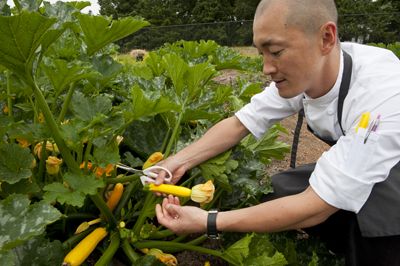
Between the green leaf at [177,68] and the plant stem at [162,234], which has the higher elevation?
the green leaf at [177,68]

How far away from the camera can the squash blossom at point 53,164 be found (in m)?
1.51

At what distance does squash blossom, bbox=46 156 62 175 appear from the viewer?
1514mm

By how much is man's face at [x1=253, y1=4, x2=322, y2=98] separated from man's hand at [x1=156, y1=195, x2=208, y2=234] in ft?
1.69

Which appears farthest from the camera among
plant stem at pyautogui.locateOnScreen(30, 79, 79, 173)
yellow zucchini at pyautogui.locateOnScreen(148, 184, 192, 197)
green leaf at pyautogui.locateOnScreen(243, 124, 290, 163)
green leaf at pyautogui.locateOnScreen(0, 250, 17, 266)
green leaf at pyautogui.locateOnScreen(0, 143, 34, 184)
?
green leaf at pyautogui.locateOnScreen(243, 124, 290, 163)

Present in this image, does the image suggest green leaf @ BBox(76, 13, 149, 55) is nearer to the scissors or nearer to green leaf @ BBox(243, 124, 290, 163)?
the scissors

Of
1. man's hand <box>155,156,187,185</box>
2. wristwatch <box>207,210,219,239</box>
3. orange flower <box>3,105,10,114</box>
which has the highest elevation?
orange flower <box>3,105,10,114</box>

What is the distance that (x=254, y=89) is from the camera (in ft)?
7.40

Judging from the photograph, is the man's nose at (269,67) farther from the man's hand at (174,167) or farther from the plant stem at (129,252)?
the plant stem at (129,252)

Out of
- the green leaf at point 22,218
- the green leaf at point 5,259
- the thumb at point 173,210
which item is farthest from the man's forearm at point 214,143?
the green leaf at point 5,259

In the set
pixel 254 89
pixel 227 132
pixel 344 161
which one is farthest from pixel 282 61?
pixel 254 89

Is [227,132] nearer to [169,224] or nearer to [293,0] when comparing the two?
[169,224]

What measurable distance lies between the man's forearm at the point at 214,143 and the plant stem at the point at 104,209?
0.32 meters

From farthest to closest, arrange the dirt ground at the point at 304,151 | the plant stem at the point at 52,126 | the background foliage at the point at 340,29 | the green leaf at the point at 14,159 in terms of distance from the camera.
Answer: the background foliage at the point at 340,29 → the dirt ground at the point at 304,151 → the green leaf at the point at 14,159 → the plant stem at the point at 52,126

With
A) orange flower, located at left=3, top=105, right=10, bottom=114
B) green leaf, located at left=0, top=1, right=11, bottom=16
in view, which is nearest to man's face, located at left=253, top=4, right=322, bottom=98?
green leaf, located at left=0, top=1, right=11, bottom=16
